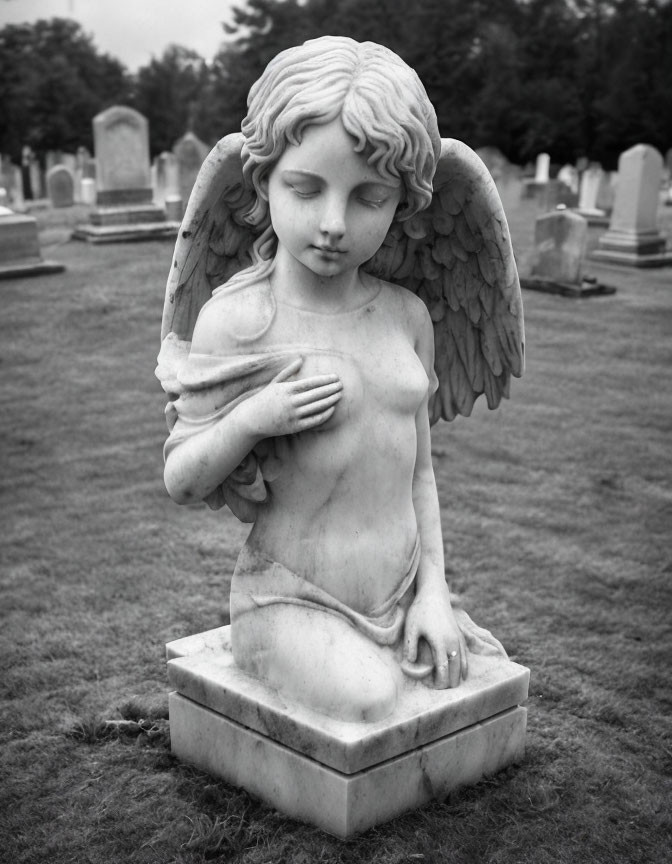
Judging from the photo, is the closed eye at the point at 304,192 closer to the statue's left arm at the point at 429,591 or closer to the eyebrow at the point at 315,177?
the eyebrow at the point at 315,177

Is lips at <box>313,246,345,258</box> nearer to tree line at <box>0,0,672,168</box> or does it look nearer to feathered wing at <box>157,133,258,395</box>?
feathered wing at <box>157,133,258,395</box>

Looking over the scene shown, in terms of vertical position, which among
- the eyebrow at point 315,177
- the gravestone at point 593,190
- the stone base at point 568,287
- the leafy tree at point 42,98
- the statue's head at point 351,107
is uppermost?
the leafy tree at point 42,98

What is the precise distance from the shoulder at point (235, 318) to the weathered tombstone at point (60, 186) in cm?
2272

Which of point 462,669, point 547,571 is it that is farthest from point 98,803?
point 547,571

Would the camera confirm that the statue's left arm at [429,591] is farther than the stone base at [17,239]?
No

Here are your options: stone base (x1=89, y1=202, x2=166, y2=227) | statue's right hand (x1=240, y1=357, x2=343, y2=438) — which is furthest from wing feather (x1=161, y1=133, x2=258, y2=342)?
stone base (x1=89, y1=202, x2=166, y2=227)

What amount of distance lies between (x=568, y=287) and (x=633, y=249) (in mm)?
3230

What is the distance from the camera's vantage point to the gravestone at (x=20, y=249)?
505 inches

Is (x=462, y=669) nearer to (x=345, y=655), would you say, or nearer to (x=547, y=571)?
(x=345, y=655)

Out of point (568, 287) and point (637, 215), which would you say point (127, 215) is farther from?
point (637, 215)

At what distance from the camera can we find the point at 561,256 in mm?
13109

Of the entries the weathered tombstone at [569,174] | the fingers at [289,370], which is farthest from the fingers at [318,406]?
the weathered tombstone at [569,174]

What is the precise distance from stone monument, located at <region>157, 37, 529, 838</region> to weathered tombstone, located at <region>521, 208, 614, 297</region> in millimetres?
9694

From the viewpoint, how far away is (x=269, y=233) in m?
3.23
